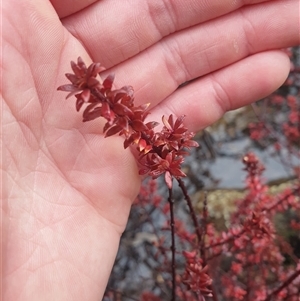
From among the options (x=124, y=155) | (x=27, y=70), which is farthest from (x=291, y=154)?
(x=27, y=70)

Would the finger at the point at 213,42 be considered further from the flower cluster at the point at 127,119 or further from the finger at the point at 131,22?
the flower cluster at the point at 127,119

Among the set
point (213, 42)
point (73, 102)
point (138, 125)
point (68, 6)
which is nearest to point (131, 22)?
point (68, 6)

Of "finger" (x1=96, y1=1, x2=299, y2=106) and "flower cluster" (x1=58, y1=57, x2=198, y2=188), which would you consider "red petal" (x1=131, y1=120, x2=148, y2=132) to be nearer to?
"flower cluster" (x1=58, y1=57, x2=198, y2=188)

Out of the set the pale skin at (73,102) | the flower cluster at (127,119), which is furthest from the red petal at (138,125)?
the pale skin at (73,102)

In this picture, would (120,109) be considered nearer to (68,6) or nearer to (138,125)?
(138,125)

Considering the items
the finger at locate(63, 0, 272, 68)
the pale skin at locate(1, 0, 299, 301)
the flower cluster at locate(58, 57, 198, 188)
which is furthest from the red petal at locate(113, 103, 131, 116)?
the finger at locate(63, 0, 272, 68)

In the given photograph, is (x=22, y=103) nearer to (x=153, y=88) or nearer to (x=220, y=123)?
(x=153, y=88)
